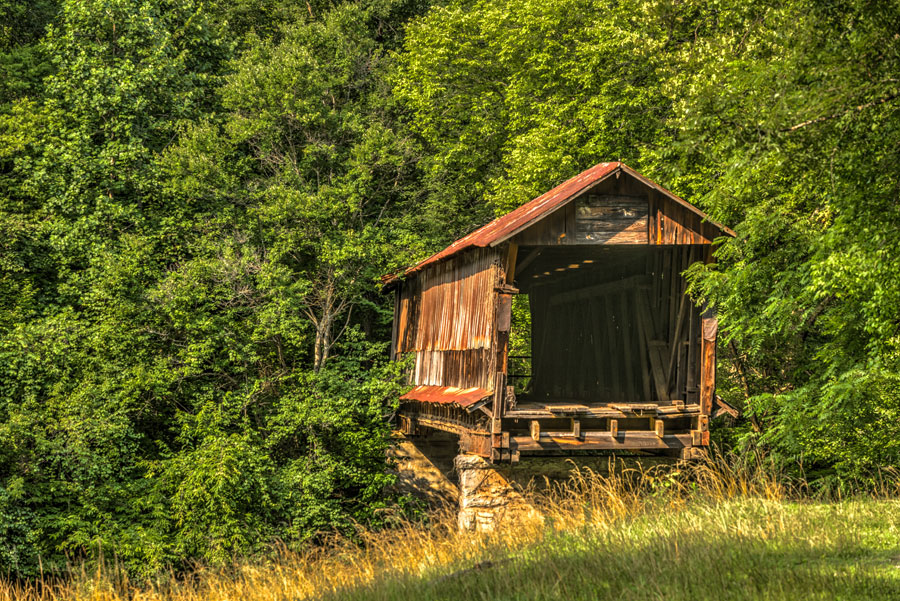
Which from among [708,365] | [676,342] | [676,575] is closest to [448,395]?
[676,342]

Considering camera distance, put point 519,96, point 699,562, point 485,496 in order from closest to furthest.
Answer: point 699,562
point 485,496
point 519,96

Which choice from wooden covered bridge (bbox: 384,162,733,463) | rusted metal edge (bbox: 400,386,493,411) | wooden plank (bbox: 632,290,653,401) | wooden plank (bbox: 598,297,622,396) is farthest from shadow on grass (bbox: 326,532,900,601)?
wooden plank (bbox: 598,297,622,396)

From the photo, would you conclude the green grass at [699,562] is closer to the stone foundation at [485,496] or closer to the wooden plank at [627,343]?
the stone foundation at [485,496]

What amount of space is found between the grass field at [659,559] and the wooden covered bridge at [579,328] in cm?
465

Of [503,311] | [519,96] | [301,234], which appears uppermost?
[519,96]

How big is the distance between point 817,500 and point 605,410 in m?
5.24

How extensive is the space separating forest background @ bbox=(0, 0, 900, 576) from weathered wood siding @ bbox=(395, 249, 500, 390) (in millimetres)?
1142

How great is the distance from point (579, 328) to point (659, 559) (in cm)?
1213

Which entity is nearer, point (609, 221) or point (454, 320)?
point (609, 221)

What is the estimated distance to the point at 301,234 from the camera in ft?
69.2

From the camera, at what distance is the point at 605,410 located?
1455 cm

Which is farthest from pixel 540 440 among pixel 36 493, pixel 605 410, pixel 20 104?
pixel 20 104

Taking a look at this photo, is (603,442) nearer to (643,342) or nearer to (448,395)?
(643,342)

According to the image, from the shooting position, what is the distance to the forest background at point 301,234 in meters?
13.1
